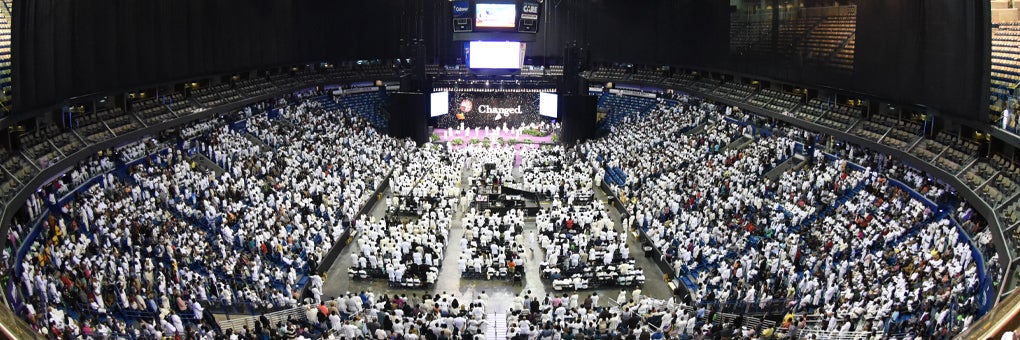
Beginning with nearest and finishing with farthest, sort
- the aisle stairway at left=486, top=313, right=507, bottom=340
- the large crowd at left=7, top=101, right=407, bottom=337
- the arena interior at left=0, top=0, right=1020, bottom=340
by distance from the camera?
the large crowd at left=7, top=101, right=407, bottom=337 → the arena interior at left=0, top=0, right=1020, bottom=340 → the aisle stairway at left=486, top=313, right=507, bottom=340

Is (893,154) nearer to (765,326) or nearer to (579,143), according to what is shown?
(765,326)

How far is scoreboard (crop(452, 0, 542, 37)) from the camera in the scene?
47.1 metres

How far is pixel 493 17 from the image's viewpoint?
4781 cm

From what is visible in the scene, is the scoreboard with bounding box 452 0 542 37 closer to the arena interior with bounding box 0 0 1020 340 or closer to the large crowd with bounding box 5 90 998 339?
the arena interior with bounding box 0 0 1020 340

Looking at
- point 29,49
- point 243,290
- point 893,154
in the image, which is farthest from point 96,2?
point 893,154

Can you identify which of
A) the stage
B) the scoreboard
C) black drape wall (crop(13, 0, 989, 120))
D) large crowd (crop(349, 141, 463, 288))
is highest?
the scoreboard

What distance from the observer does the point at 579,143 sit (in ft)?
142

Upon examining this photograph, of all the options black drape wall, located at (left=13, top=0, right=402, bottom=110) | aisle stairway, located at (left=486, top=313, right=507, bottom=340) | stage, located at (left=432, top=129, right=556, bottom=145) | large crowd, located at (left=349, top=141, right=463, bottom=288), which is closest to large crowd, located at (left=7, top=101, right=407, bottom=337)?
large crowd, located at (left=349, top=141, right=463, bottom=288)

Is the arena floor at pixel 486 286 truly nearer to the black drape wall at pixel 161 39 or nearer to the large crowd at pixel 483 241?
the large crowd at pixel 483 241

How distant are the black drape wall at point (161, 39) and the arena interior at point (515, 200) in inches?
4.7

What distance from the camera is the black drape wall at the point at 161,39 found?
72.8ft

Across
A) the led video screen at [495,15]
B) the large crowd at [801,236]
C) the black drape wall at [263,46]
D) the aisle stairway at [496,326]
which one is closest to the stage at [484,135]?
the led video screen at [495,15]

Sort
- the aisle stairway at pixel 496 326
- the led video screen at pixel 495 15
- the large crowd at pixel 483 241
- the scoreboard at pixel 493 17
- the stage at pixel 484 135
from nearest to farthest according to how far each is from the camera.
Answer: the large crowd at pixel 483 241, the aisle stairway at pixel 496 326, the stage at pixel 484 135, the scoreboard at pixel 493 17, the led video screen at pixel 495 15

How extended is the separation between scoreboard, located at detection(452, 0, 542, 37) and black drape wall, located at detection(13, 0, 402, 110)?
245 inches
